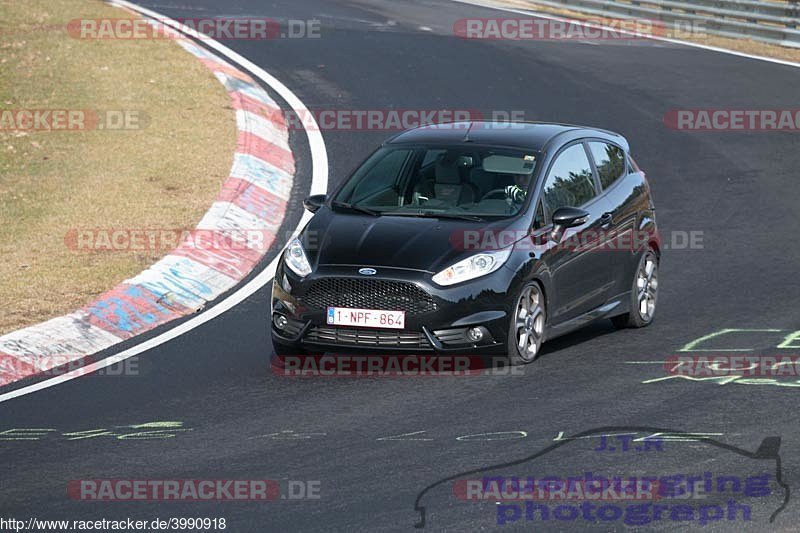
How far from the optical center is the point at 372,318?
9.96 metres

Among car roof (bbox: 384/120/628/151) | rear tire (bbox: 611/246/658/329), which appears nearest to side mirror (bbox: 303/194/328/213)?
car roof (bbox: 384/120/628/151)

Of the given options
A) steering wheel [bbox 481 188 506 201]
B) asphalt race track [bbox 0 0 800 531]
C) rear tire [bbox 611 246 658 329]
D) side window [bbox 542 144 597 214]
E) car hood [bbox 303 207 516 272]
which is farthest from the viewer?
rear tire [bbox 611 246 658 329]

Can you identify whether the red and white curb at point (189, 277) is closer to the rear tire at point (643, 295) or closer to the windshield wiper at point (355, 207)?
the windshield wiper at point (355, 207)

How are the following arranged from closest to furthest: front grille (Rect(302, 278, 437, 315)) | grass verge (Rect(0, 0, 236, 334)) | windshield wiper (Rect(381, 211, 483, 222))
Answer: front grille (Rect(302, 278, 437, 315)) → windshield wiper (Rect(381, 211, 483, 222)) → grass verge (Rect(0, 0, 236, 334))

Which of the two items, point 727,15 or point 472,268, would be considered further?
point 727,15

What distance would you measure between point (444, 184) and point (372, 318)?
1640mm

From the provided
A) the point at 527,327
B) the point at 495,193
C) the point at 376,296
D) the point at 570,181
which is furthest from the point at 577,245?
the point at 376,296

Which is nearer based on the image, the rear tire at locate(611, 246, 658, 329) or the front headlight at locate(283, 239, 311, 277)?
the front headlight at locate(283, 239, 311, 277)

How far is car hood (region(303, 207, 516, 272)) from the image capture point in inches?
397

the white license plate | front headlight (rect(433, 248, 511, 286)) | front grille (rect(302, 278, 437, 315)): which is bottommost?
the white license plate

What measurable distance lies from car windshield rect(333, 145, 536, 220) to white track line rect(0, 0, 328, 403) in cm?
152

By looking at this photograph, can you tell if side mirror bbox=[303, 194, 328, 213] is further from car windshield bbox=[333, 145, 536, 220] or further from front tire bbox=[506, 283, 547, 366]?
front tire bbox=[506, 283, 547, 366]

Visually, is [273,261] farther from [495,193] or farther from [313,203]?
[495,193]

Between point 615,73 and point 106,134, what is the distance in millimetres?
9036
